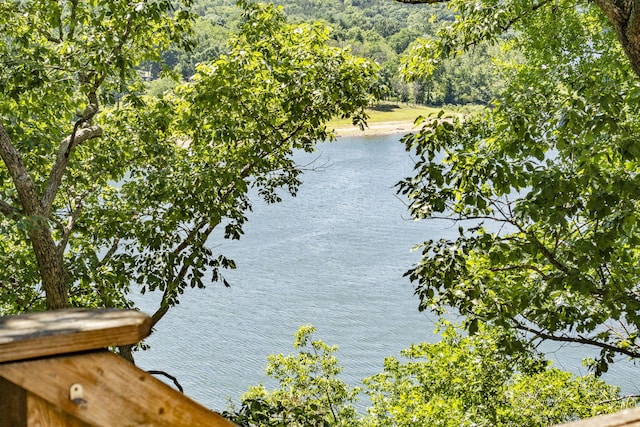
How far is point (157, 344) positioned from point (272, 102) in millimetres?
11845

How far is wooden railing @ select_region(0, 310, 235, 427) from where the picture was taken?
722 mm

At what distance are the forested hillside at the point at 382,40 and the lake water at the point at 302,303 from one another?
522 centimetres

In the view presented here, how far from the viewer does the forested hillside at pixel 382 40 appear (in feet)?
99.2

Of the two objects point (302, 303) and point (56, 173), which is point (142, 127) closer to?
point (56, 173)

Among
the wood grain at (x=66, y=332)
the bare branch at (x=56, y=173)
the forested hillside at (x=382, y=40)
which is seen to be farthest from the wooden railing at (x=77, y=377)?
the forested hillside at (x=382, y=40)

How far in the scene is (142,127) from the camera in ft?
23.3

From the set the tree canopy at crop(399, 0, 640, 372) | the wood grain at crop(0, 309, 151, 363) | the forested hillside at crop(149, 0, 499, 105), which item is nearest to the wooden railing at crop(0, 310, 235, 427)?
the wood grain at crop(0, 309, 151, 363)

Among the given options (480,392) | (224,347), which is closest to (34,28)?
(480,392)

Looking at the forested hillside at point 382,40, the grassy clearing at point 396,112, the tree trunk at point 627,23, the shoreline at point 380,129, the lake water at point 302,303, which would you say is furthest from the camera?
the grassy clearing at point 396,112

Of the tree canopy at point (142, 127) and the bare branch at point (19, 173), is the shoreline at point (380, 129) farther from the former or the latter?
the bare branch at point (19, 173)

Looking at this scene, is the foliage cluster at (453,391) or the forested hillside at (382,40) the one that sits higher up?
the forested hillside at (382,40)

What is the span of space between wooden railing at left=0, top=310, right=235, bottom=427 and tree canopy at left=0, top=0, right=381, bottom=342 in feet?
14.3

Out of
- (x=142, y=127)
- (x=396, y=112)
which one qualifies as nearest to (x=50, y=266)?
(x=142, y=127)

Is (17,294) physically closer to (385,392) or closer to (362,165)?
(385,392)
